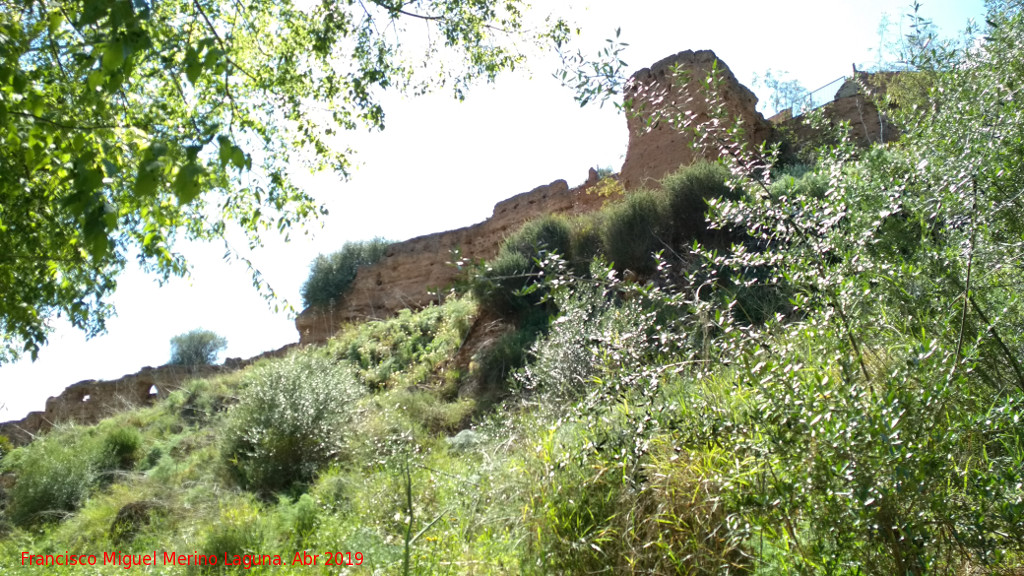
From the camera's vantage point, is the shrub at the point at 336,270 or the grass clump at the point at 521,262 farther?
the shrub at the point at 336,270

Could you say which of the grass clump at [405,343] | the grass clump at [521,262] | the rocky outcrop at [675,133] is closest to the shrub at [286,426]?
the grass clump at [405,343]

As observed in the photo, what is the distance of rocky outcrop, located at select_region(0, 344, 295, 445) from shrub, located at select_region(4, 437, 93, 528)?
9.68 meters

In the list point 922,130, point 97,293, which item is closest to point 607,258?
point 922,130

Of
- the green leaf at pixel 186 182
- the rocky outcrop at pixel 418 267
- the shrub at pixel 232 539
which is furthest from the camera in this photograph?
the rocky outcrop at pixel 418 267

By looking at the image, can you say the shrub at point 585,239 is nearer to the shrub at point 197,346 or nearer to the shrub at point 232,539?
the shrub at point 232,539

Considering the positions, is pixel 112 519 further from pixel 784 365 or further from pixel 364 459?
pixel 784 365

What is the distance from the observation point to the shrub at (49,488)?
8.78 metres

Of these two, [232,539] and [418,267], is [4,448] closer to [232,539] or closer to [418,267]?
[418,267]

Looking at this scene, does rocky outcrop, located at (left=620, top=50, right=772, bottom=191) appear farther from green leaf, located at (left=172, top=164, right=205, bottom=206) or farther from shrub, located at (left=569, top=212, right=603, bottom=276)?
green leaf, located at (left=172, top=164, right=205, bottom=206)

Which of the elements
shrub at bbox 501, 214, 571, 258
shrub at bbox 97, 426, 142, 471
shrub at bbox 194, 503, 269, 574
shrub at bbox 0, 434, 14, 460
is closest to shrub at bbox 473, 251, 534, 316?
shrub at bbox 501, 214, 571, 258

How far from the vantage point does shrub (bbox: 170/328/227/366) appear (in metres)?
25.2

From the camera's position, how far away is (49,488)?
30.3 ft

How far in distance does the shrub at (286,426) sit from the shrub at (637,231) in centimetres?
510

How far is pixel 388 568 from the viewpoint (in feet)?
12.4
